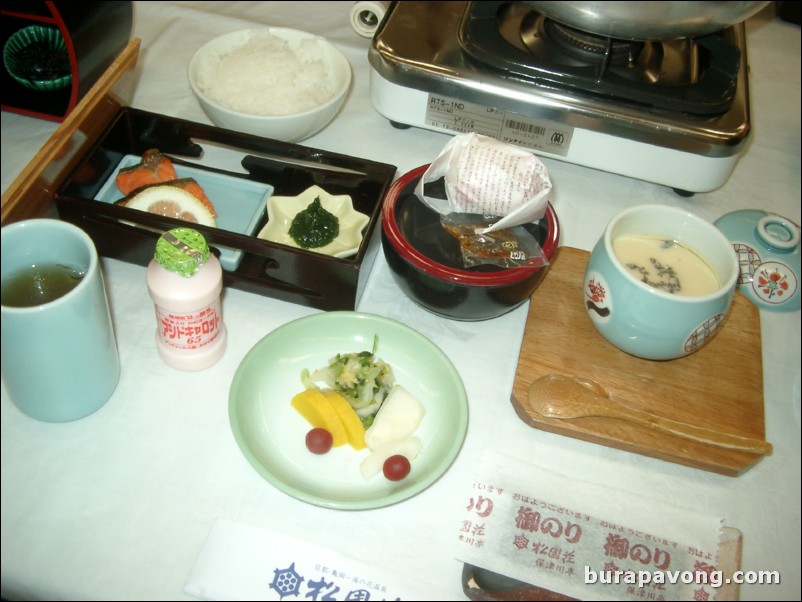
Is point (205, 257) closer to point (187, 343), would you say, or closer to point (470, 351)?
point (187, 343)

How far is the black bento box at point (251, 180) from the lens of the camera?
2.43 feet

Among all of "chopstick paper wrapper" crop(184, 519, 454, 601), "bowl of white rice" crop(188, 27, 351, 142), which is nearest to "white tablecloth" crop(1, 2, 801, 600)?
"chopstick paper wrapper" crop(184, 519, 454, 601)

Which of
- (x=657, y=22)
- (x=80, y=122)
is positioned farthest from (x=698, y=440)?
(x=80, y=122)

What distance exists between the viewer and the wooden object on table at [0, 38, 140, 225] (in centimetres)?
61

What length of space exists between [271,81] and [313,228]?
11.7 inches

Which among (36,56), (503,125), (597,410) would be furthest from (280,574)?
(36,56)

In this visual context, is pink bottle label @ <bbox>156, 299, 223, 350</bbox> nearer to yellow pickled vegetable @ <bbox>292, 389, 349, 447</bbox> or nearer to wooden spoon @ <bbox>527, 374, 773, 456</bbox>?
yellow pickled vegetable @ <bbox>292, 389, 349, 447</bbox>

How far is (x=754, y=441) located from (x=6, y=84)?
1047 millimetres

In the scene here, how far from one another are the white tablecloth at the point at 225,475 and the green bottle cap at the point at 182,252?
161mm

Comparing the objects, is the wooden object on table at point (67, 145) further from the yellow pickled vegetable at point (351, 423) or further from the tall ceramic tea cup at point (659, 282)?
the tall ceramic tea cup at point (659, 282)

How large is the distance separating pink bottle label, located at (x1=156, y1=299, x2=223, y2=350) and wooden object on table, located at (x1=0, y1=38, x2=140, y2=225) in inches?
6.2

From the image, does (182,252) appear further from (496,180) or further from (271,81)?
(271,81)

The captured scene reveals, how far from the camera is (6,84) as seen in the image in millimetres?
943
